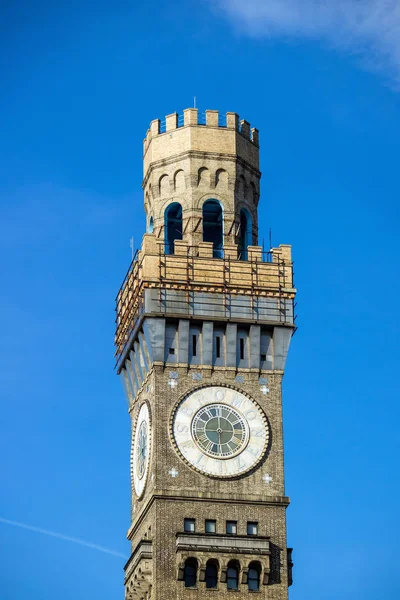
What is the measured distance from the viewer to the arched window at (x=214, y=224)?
104 m

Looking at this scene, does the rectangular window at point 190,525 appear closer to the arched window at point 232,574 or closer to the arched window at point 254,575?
the arched window at point 232,574

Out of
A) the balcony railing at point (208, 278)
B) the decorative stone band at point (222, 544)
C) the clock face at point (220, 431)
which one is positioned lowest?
the decorative stone band at point (222, 544)

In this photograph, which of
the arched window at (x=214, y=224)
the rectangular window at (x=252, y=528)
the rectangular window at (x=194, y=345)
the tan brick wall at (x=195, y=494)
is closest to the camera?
the tan brick wall at (x=195, y=494)

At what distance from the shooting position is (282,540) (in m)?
96.2

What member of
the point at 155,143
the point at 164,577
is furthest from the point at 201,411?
the point at 155,143

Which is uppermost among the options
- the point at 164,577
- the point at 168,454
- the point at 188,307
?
the point at 188,307

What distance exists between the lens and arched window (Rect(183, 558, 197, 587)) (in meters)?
94.6

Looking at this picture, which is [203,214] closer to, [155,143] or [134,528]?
[155,143]

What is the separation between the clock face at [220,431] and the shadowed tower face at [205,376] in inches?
1.9

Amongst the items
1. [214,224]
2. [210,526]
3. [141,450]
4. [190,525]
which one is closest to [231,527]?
[210,526]

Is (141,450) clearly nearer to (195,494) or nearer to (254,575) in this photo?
(195,494)

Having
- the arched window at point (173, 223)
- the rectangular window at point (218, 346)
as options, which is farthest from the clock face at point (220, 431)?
the arched window at point (173, 223)

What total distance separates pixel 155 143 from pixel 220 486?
784 inches

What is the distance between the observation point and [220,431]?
97.8 meters
